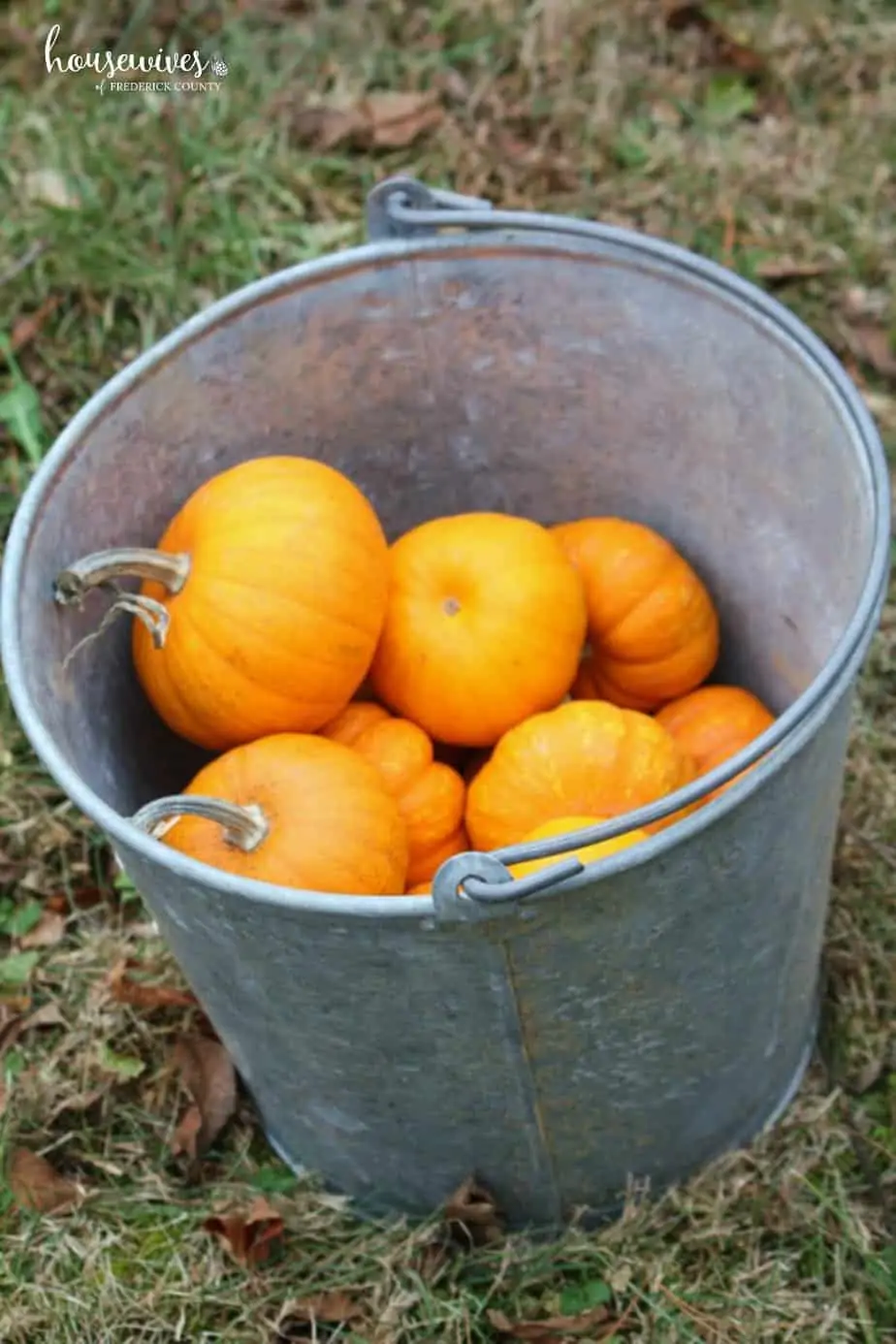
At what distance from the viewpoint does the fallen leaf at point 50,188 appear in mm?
2525

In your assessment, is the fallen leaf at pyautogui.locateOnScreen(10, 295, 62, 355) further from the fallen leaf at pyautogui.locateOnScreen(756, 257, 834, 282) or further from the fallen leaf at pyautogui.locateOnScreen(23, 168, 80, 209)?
the fallen leaf at pyautogui.locateOnScreen(756, 257, 834, 282)

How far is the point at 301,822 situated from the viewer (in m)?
1.40

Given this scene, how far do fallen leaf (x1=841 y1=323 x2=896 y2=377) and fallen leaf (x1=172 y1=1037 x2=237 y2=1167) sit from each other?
4.82 ft

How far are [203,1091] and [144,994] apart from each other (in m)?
0.14

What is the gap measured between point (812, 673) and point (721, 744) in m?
0.12

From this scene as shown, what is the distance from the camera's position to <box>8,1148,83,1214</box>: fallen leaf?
169cm

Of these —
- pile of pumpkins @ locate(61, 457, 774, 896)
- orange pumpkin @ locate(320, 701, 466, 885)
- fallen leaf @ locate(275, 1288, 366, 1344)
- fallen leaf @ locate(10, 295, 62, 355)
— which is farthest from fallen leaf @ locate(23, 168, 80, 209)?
fallen leaf @ locate(275, 1288, 366, 1344)

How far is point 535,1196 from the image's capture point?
61.6 inches

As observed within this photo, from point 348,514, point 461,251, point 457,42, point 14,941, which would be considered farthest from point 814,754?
point 457,42

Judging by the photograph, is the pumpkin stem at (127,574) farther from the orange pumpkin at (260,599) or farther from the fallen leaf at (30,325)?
the fallen leaf at (30,325)

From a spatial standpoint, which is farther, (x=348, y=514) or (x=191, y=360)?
(x=191, y=360)

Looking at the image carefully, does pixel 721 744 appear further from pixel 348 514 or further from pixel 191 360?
pixel 191 360

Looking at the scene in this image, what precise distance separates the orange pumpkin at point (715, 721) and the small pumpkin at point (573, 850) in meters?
0.26

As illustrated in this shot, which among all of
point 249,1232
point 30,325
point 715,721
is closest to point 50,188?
point 30,325
